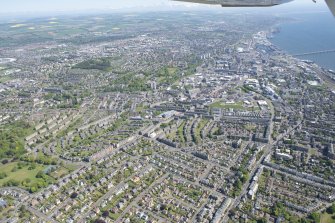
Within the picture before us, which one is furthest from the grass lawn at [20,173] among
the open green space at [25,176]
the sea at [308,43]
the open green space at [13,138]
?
the sea at [308,43]

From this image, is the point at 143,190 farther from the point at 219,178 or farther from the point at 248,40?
the point at 248,40

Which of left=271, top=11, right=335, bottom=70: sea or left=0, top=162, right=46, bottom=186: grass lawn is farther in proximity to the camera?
left=271, top=11, right=335, bottom=70: sea

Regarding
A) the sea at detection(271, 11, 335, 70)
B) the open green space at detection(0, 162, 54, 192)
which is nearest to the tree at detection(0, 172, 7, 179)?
the open green space at detection(0, 162, 54, 192)

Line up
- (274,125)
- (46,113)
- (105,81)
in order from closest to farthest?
(274,125) < (46,113) < (105,81)

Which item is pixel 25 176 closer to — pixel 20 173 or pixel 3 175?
pixel 20 173

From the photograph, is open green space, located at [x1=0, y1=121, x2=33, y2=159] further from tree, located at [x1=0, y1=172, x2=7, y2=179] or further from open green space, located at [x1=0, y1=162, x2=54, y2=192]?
tree, located at [x1=0, y1=172, x2=7, y2=179]

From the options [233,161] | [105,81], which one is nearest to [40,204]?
[233,161]

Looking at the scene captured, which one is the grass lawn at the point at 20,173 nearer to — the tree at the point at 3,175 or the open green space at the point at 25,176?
the open green space at the point at 25,176

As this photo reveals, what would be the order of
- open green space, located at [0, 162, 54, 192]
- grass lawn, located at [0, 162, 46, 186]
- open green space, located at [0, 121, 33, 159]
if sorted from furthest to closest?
open green space, located at [0, 121, 33, 159]
grass lawn, located at [0, 162, 46, 186]
open green space, located at [0, 162, 54, 192]
